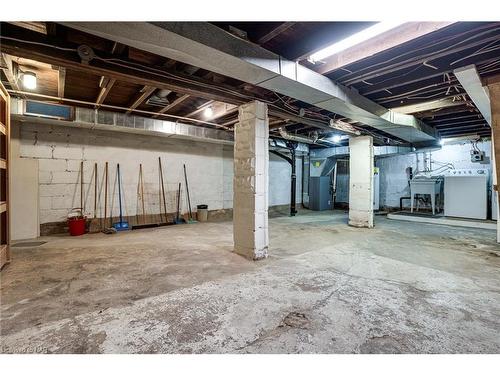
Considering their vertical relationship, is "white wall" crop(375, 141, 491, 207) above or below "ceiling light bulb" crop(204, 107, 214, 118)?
below

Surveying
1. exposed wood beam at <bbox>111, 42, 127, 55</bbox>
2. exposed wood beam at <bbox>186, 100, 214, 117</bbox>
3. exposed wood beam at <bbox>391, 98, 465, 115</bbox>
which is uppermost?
exposed wood beam at <bbox>186, 100, 214, 117</bbox>

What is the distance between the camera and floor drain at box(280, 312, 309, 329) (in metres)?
1.71

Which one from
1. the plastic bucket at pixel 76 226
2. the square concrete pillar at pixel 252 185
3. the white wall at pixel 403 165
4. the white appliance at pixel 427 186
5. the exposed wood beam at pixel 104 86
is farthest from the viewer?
the white wall at pixel 403 165

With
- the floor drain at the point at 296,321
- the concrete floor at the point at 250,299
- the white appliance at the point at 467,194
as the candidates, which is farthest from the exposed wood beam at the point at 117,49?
the white appliance at the point at 467,194

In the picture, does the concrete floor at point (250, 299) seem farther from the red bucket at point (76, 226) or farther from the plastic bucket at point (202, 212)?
the plastic bucket at point (202, 212)

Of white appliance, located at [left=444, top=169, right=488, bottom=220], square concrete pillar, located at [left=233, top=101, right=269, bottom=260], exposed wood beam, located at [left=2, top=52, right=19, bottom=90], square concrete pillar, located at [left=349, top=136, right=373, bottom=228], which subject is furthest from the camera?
white appliance, located at [left=444, top=169, right=488, bottom=220]

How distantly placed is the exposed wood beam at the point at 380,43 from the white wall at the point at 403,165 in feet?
21.1

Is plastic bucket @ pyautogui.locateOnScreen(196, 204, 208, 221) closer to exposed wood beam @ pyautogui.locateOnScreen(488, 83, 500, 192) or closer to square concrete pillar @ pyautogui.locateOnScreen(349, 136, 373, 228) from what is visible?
square concrete pillar @ pyautogui.locateOnScreen(349, 136, 373, 228)

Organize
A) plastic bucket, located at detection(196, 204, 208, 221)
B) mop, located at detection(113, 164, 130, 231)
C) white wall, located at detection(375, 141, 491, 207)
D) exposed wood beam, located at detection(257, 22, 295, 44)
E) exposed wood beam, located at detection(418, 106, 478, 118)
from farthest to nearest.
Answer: white wall, located at detection(375, 141, 491, 207) < plastic bucket, located at detection(196, 204, 208, 221) < mop, located at detection(113, 164, 130, 231) < exposed wood beam, located at detection(418, 106, 478, 118) < exposed wood beam, located at detection(257, 22, 295, 44)

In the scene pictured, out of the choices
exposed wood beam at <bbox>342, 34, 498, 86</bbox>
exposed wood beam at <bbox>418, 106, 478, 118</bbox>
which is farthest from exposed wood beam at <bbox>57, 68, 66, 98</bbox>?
exposed wood beam at <bbox>418, 106, 478, 118</bbox>

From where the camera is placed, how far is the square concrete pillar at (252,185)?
10.7ft

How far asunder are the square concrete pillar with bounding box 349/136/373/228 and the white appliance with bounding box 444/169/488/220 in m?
2.41

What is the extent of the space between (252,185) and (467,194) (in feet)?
19.7
